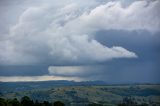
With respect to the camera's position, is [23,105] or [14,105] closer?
[14,105]

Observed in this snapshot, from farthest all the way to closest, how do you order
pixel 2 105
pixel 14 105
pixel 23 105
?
1. pixel 23 105
2. pixel 14 105
3. pixel 2 105

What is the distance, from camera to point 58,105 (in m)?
179

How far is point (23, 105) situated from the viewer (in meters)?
178

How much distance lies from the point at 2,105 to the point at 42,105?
102 feet

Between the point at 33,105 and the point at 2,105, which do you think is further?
the point at 33,105

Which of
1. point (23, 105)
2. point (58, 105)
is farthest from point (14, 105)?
point (58, 105)

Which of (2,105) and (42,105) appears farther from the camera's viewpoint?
(42,105)

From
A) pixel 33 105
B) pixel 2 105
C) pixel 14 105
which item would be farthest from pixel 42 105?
pixel 2 105

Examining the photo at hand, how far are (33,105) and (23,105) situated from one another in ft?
16.1

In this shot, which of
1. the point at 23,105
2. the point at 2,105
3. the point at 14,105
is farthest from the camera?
the point at 23,105

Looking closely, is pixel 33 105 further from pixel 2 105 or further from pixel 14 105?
pixel 2 105

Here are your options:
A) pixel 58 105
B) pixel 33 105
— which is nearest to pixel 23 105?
pixel 33 105

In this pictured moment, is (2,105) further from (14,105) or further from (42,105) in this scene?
(42,105)

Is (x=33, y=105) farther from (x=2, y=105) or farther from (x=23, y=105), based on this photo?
(x=2, y=105)
